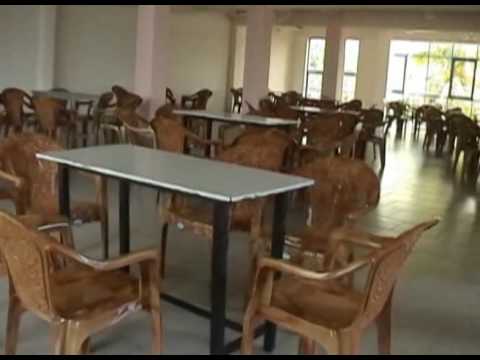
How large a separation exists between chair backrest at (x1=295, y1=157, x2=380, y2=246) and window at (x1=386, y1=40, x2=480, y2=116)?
1379cm

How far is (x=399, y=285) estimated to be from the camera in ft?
12.6

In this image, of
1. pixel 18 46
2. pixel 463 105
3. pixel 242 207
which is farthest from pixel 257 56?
pixel 463 105

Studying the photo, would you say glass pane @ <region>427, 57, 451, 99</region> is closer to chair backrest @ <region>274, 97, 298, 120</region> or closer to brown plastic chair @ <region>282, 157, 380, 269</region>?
chair backrest @ <region>274, 97, 298, 120</region>

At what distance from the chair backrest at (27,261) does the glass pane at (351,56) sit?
14.5 m

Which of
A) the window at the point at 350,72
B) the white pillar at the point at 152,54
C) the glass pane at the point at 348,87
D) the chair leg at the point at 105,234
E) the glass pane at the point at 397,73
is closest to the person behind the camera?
the chair leg at the point at 105,234

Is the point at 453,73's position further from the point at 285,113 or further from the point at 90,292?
the point at 90,292

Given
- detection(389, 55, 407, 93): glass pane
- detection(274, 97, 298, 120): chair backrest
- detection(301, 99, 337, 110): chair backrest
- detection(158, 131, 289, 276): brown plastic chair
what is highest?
detection(389, 55, 407, 93): glass pane

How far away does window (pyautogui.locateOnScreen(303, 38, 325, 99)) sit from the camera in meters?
17.5

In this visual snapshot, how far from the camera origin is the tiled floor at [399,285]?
2.95 meters

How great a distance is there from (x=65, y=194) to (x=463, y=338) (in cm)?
210

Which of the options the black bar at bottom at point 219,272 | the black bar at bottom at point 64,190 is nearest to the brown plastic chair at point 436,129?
the black bar at bottom at point 64,190

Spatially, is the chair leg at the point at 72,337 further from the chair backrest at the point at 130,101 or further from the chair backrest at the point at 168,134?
the chair backrest at the point at 130,101

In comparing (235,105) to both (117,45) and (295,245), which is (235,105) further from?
(295,245)

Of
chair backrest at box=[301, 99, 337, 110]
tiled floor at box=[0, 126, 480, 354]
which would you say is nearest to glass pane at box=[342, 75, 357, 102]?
chair backrest at box=[301, 99, 337, 110]
